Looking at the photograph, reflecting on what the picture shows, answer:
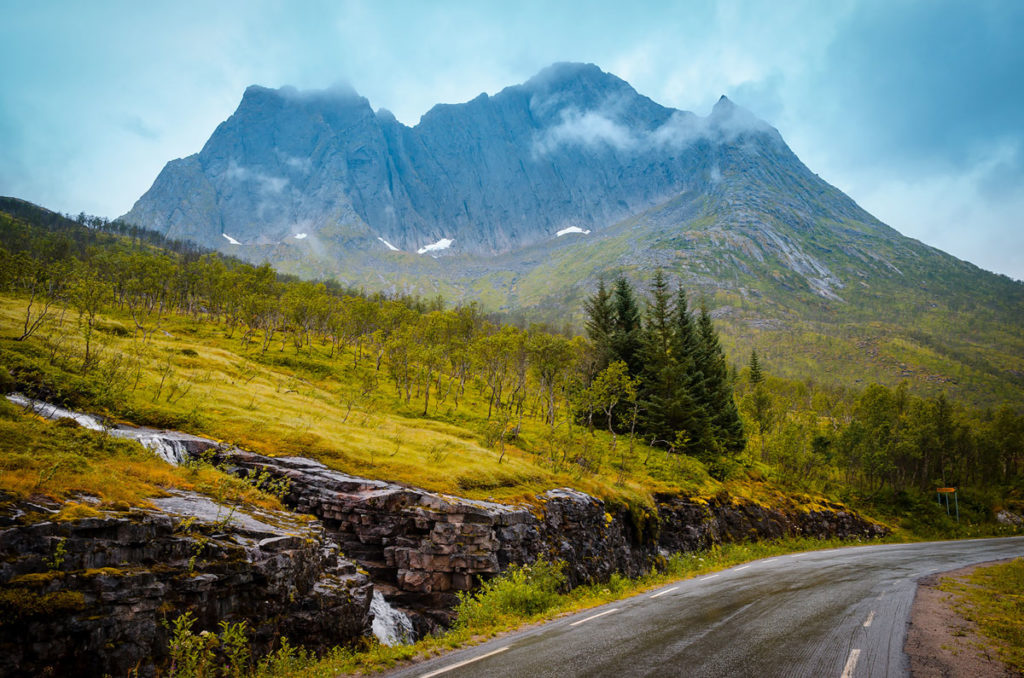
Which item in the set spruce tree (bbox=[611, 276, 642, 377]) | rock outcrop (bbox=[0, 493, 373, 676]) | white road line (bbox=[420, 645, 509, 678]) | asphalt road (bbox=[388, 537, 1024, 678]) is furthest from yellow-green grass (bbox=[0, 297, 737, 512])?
white road line (bbox=[420, 645, 509, 678])

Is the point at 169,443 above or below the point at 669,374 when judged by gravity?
below

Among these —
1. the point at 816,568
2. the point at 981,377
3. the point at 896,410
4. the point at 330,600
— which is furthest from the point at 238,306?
the point at 981,377

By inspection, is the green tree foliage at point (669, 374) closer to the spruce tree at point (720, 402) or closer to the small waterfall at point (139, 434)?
the spruce tree at point (720, 402)

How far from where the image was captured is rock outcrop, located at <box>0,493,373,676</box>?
7570 mm

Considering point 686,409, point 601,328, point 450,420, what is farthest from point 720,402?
point 450,420

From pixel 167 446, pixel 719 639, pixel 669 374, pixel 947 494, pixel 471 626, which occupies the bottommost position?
pixel 471 626

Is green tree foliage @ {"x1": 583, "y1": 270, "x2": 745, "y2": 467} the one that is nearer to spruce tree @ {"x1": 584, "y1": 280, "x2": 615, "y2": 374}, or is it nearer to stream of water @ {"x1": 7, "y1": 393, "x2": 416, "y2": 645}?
spruce tree @ {"x1": 584, "y1": 280, "x2": 615, "y2": 374}

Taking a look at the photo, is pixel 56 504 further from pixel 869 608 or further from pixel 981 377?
pixel 981 377

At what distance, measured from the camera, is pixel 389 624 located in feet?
52.0

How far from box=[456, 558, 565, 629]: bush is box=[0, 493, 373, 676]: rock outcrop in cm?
313

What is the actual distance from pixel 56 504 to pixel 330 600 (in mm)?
6587

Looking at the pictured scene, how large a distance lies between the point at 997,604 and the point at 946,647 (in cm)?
776

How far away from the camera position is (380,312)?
270 ft

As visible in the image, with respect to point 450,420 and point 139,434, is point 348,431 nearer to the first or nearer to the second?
point 139,434
